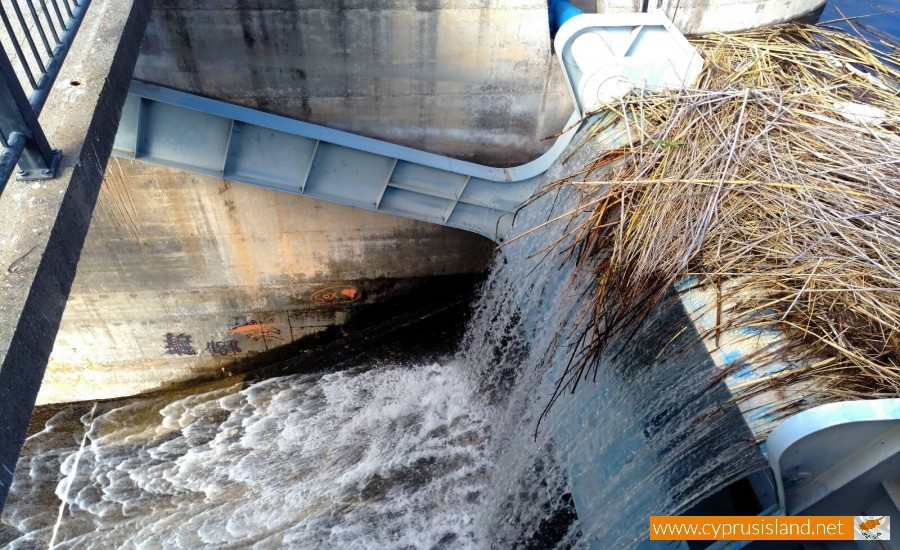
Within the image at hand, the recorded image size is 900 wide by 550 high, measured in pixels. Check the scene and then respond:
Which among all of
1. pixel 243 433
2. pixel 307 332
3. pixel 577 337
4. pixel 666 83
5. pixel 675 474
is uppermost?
pixel 307 332

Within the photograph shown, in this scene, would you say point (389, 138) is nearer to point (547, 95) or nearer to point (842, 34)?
point (547, 95)

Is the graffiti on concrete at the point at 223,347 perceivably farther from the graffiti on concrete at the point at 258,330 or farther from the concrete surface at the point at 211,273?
the graffiti on concrete at the point at 258,330

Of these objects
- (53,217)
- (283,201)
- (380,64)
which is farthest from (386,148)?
(53,217)

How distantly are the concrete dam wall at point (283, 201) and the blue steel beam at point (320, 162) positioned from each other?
9.5 inches

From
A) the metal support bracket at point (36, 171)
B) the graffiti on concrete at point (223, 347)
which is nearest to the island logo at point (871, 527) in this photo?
the metal support bracket at point (36, 171)

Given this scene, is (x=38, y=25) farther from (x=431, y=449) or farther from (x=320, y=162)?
(x=431, y=449)

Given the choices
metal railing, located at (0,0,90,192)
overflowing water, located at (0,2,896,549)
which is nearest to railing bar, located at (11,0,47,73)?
metal railing, located at (0,0,90,192)

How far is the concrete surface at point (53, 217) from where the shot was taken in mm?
2301

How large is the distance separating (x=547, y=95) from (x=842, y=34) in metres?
2.87

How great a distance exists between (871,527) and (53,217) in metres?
4.12

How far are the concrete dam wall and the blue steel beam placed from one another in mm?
240

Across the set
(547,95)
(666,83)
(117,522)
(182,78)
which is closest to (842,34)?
(666,83)

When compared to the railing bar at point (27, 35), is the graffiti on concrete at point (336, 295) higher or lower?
higher

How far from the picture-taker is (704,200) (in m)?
3.99
